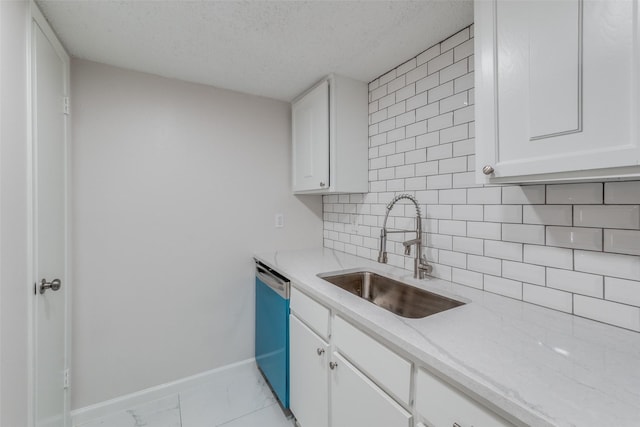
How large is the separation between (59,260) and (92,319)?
18.8 inches

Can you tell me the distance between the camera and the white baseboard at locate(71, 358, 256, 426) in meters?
1.73

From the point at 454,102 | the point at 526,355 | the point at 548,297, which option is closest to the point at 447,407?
the point at 526,355

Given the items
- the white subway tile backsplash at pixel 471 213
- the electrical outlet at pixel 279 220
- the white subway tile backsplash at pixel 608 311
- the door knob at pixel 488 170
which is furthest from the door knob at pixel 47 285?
the white subway tile backsplash at pixel 608 311

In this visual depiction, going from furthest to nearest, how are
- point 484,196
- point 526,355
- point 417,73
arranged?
point 417,73 → point 484,196 → point 526,355

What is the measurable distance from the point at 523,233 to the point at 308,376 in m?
1.22

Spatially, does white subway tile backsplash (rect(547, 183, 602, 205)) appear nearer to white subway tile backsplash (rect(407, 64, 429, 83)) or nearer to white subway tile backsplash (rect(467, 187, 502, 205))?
white subway tile backsplash (rect(467, 187, 502, 205))

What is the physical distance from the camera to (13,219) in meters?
1.04

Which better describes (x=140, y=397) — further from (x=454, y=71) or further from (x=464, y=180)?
(x=454, y=71)

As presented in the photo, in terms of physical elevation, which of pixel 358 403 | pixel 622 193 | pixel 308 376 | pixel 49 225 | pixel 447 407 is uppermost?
pixel 622 193

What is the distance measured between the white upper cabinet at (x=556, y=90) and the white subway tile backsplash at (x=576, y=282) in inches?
17.6

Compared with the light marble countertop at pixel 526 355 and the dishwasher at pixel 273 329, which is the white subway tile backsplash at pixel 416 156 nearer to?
the light marble countertop at pixel 526 355

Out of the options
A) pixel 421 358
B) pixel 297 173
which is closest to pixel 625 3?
pixel 421 358

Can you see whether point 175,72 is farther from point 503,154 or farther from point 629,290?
point 629,290

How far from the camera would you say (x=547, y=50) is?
32.9 inches
